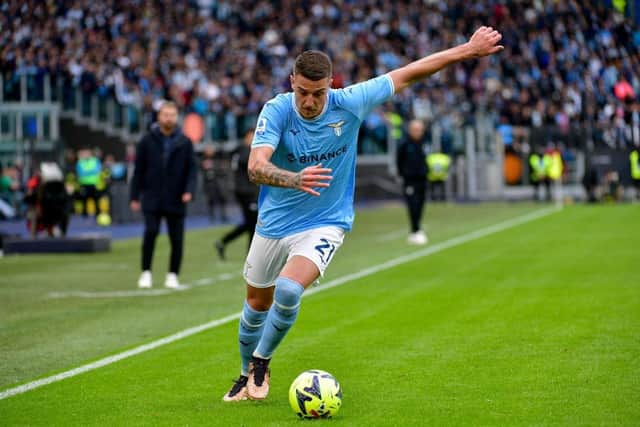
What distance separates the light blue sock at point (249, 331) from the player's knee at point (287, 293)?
1.39 feet

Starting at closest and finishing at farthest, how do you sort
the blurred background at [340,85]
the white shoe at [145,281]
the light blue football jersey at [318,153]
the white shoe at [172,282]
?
the light blue football jersey at [318,153], the white shoe at [172,282], the white shoe at [145,281], the blurred background at [340,85]

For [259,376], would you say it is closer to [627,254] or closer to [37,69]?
[627,254]

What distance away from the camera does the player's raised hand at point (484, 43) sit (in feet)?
25.2

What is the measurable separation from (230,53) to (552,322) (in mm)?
35257

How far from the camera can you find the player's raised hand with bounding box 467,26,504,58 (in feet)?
25.2

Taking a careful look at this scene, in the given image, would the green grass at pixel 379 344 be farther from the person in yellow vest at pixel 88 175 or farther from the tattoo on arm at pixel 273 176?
the person in yellow vest at pixel 88 175

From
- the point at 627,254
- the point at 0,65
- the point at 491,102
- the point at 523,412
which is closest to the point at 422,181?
the point at 627,254

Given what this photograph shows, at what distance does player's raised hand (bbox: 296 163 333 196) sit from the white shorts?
0.64 m

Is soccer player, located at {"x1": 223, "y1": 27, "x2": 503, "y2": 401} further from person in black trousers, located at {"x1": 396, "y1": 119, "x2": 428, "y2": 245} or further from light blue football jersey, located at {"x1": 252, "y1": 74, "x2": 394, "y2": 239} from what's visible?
person in black trousers, located at {"x1": 396, "y1": 119, "x2": 428, "y2": 245}

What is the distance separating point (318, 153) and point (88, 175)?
93.2ft

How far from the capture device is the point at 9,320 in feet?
40.8

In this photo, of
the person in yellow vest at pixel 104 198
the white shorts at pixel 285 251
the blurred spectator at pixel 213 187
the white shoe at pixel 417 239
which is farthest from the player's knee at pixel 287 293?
the person in yellow vest at pixel 104 198

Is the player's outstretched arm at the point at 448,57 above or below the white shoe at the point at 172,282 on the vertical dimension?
above

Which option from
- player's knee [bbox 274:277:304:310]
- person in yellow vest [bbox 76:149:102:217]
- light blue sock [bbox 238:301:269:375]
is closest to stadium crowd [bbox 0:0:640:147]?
person in yellow vest [bbox 76:149:102:217]
